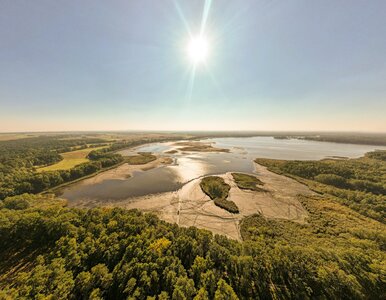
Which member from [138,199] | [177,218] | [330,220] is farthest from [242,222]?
[138,199]

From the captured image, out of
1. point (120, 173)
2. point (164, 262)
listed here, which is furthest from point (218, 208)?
point (120, 173)

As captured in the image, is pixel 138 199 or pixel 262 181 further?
pixel 262 181

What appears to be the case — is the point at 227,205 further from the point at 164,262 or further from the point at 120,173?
the point at 120,173

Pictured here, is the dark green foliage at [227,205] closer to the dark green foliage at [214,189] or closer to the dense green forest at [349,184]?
the dark green foliage at [214,189]

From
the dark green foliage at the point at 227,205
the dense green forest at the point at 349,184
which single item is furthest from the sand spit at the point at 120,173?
the dense green forest at the point at 349,184

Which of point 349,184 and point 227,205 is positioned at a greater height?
point 349,184

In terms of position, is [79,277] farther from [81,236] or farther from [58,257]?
[81,236]
